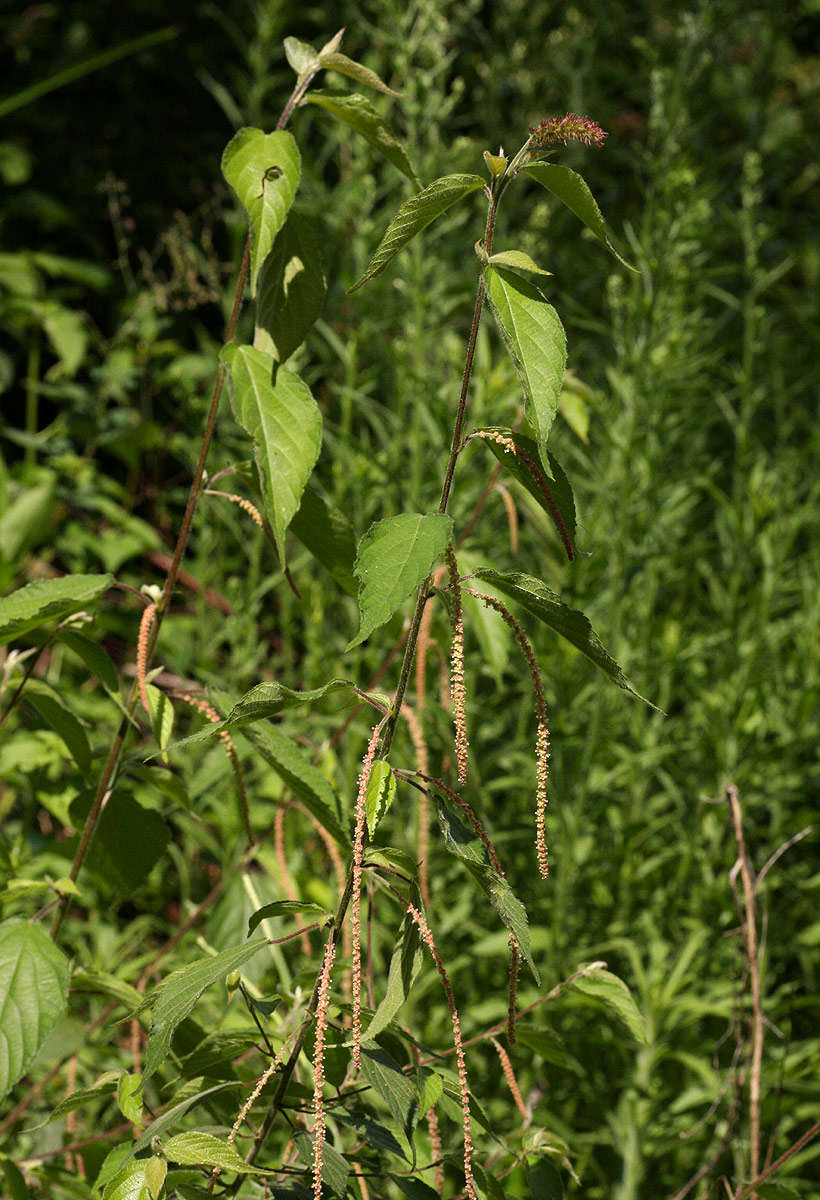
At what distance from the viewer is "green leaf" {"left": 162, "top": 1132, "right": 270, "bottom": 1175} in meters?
0.80

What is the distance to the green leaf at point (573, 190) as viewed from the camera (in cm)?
75

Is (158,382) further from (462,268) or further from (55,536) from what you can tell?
(462,268)

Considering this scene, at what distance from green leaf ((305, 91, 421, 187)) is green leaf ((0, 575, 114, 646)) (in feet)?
1.37

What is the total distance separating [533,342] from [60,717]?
611 mm

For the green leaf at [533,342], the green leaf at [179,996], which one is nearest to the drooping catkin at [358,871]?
the green leaf at [179,996]

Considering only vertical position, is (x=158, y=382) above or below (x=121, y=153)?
below

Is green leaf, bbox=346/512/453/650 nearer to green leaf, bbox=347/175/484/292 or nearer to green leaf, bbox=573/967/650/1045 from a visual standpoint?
green leaf, bbox=347/175/484/292

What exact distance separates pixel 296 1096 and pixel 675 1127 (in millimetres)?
1208

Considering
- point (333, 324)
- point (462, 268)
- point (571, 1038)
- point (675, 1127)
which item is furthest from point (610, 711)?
point (462, 268)

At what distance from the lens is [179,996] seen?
820 millimetres

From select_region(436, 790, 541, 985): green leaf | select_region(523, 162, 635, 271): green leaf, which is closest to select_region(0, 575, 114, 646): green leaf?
select_region(436, 790, 541, 985): green leaf

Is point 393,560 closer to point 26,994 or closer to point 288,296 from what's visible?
point 288,296

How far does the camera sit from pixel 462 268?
3178 mm

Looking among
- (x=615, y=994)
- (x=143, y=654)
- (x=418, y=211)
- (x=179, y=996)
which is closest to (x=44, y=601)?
(x=143, y=654)
